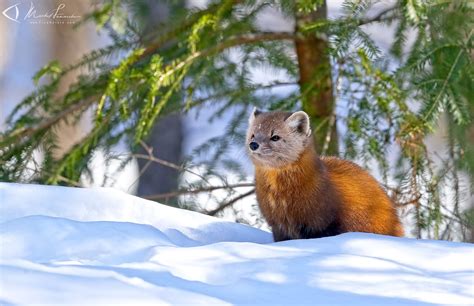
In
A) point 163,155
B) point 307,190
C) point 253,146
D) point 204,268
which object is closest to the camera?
point 204,268

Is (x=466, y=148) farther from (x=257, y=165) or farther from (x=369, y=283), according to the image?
(x=369, y=283)

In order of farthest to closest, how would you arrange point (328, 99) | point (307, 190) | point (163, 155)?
point (163, 155) < point (328, 99) < point (307, 190)

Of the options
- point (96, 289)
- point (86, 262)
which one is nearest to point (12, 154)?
point (86, 262)

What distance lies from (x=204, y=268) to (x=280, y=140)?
189 centimetres

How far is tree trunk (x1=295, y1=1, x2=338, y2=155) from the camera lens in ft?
18.6

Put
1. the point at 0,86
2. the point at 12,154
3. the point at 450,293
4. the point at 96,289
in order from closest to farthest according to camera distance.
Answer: the point at 96,289 → the point at 450,293 → the point at 12,154 → the point at 0,86

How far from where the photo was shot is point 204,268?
3225mm

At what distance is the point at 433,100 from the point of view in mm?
4832

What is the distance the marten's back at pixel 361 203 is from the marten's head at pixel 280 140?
0.20 meters

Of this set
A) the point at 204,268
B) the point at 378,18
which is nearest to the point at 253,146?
the point at 378,18

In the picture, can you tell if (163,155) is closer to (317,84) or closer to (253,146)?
(317,84)

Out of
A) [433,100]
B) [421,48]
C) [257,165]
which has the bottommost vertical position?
[257,165]

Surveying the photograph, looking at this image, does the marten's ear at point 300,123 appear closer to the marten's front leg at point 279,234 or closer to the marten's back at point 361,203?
the marten's back at point 361,203

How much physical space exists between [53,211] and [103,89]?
1.64m
